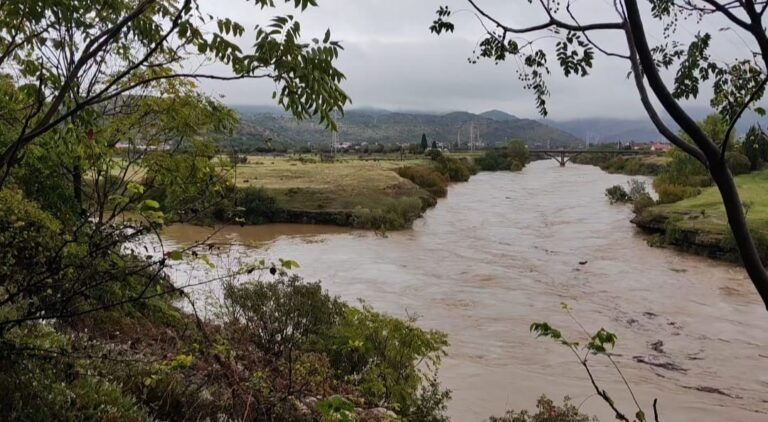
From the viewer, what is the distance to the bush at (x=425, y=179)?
47.5 metres

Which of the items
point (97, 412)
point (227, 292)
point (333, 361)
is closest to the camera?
point (97, 412)

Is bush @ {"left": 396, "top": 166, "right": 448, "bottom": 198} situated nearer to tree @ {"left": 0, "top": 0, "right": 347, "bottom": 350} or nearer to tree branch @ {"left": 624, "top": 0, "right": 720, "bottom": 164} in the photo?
tree @ {"left": 0, "top": 0, "right": 347, "bottom": 350}

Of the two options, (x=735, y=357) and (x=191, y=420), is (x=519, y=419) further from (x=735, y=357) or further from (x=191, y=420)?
(x=735, y=357)

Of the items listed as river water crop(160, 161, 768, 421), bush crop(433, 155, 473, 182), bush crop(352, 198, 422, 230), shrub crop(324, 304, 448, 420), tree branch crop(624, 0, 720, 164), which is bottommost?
river water crop(160, 161, 768, 421)

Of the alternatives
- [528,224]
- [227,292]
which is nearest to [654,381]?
[227,292]

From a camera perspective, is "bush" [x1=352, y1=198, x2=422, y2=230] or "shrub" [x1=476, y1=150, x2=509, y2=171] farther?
"shrub" [x1=476, y1=150, x2=509, y2=171]

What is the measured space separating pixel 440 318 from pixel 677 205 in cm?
2201

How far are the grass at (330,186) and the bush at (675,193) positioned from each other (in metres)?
15.6

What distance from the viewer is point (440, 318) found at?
14977 mm

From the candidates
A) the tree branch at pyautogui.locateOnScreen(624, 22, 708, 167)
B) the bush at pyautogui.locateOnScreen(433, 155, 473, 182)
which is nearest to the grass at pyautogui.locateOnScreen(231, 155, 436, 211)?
the bush at pyautogui.locateOnScreen(433, 155, 473, 182)

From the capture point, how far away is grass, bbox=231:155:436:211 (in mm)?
35000

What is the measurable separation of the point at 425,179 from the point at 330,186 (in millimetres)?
11833

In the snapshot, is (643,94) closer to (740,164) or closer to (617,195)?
(617,195)

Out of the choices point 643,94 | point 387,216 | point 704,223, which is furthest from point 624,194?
point 643,94
